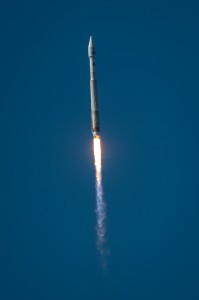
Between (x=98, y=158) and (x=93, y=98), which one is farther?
(x=98, y=158)

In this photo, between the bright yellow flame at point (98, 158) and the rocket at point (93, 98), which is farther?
the bright yellow flame at point (98, 158)

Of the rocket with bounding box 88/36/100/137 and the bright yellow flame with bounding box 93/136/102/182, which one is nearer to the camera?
the rocket with bounding box 88/36/100/137

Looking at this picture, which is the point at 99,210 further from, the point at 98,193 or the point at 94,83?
the point at 94,83

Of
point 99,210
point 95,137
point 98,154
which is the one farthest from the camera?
point 99,210

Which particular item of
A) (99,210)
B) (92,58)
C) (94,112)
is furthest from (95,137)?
(99,210)

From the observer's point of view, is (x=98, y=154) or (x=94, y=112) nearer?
(x=94, y=112)

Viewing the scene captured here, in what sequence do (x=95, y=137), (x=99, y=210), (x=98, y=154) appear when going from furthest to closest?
(x=99, y=210), (x=98, y=154), (x=95, y=137)

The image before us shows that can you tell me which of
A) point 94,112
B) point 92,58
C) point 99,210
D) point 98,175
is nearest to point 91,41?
point 92,58

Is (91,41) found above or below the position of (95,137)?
above

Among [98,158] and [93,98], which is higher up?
[93,98]

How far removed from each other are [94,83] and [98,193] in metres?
10.3

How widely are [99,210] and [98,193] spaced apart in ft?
8.98

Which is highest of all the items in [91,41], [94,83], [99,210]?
[91,41]

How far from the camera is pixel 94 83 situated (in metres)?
57.1
